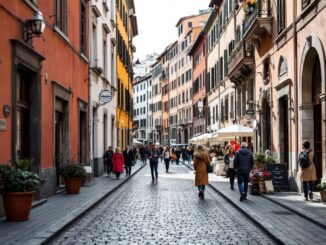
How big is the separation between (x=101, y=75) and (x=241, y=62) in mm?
7117

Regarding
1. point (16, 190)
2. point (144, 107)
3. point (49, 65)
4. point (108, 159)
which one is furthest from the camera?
point (144, 107)

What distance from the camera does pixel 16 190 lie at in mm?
11047

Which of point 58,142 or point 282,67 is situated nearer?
point 58,142

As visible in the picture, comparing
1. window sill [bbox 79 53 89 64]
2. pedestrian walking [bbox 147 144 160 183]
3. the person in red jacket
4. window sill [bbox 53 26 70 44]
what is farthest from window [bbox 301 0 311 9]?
the person in red jacket

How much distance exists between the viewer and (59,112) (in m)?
19.1

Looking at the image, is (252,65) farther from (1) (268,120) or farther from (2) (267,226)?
(2) (267,226)

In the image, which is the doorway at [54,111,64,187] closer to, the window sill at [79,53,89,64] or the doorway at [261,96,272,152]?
the window sill at [79,53,89,64]

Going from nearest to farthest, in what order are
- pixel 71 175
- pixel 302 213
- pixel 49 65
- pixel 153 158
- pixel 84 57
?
pixel 302 213 < pixel 49 65 < pixel 71 175 < pixel 84 57 < pixel 153 158

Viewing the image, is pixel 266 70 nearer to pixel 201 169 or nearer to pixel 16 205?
pixel 201 169

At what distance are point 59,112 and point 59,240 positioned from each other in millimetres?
9907

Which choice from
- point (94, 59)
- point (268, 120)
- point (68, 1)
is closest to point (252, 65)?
point (268, 120)

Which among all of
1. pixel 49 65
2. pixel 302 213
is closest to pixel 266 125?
pixel 49 65

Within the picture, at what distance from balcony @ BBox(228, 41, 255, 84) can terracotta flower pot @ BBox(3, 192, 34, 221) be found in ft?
62.3

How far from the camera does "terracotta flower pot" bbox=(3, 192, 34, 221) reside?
11.0m
